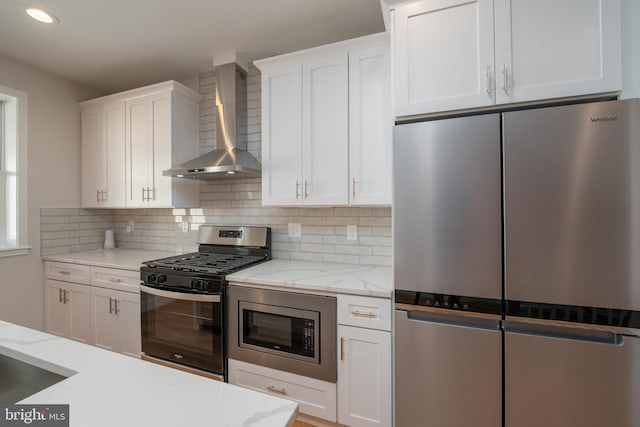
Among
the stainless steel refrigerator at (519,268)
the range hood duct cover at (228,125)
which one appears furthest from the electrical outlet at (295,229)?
the stainless steel refrigerator at (519,268)

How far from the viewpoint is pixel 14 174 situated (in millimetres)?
2668

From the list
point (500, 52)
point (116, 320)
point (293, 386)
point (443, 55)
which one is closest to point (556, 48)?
point (500, 52)

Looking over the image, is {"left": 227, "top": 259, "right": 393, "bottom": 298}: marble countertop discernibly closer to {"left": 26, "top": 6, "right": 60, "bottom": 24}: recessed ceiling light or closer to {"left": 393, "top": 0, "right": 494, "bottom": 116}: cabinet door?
{"left": 393, "top": 0, "right": 494, "bottom": 116}: cabinet door

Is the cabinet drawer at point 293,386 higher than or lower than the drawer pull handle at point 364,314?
lower

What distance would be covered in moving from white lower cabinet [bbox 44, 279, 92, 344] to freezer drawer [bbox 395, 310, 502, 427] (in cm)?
265

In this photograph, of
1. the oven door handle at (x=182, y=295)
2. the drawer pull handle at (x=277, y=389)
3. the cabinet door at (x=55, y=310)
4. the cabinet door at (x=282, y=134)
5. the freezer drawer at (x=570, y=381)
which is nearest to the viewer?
the freezer drawer at (x=570, y=381)

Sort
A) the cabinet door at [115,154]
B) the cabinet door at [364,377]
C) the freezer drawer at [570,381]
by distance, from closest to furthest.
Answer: the freezer drawer at [570,381], the cabinet door at [364,377], the cabinet door at [115,154]

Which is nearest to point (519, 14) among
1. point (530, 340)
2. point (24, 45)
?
Result: point (530, 340)

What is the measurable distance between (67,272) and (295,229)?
2.11m

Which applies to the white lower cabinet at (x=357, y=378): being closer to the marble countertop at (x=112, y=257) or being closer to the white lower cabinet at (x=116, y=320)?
the white lower cabinet at (x=116, y=320)

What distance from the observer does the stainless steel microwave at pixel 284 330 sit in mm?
1772

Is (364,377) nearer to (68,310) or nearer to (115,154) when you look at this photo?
(68,310)

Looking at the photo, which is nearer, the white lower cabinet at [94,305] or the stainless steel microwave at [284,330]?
the stainless steel microwave at [284,330]

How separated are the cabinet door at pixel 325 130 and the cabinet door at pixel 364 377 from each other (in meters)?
0.87
